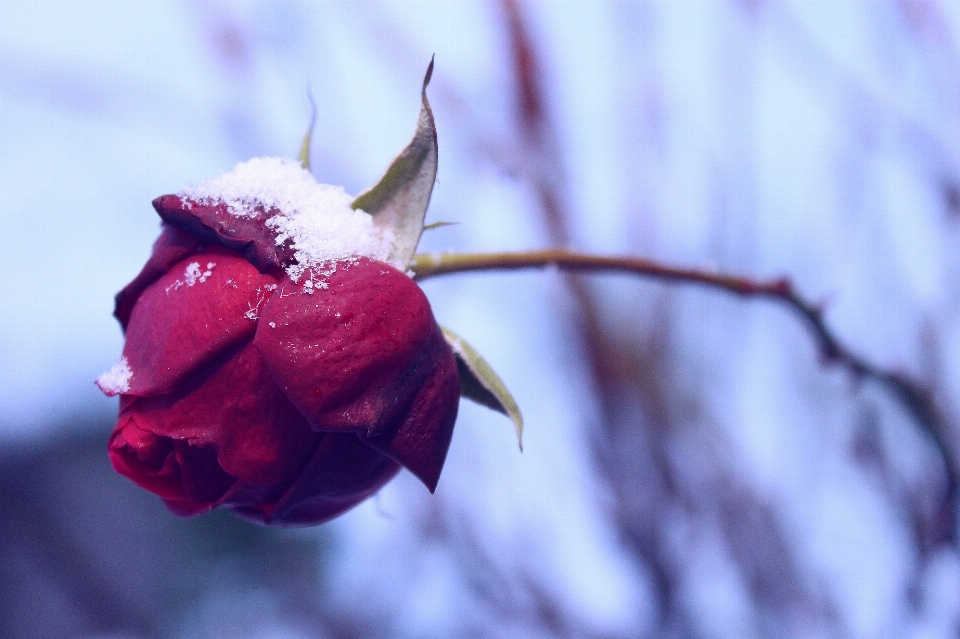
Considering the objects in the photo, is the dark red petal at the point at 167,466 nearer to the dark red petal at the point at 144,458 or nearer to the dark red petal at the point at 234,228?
the dark red petal at the point at 144,458

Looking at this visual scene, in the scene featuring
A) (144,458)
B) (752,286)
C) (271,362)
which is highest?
(271,362)

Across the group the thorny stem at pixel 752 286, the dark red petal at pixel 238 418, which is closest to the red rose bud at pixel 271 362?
the dark red petal at pixel 238 418

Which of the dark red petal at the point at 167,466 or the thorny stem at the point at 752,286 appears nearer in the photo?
the dark red petal at the point at 167,466

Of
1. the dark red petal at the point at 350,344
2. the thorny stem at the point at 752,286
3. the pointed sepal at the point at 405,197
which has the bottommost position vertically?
the thorny stem at the point at 752,286

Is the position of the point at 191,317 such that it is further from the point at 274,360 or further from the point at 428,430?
the point at 428,430

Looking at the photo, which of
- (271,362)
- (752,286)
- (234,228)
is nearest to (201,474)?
(271,362)

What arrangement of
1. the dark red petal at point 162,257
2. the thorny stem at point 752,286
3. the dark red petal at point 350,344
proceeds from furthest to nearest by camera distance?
the thorny stem at point 752,286
the dark red petal at point 162,257
the dark red petal at point 350,344

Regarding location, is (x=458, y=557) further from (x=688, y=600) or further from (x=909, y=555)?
(x=909, y=555)

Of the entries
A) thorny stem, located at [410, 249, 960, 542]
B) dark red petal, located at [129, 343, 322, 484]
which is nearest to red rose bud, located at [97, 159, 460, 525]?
dark red petal, located at [129, 343, 322, 484]
